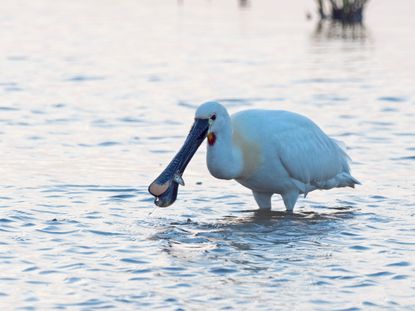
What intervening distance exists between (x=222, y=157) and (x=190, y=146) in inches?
10.3

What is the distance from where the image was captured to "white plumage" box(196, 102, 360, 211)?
9.15m

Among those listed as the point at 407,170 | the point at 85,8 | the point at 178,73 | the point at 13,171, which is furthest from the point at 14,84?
the point at 85,8

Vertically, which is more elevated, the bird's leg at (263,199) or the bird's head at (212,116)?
the bird's head at (212,116)

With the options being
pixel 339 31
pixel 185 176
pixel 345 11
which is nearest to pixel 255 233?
pixel 185 176

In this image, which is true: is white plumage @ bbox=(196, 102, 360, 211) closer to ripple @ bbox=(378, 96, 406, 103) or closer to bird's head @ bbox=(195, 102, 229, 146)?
bird's head @ bbox=(195, 102, 229, 146)

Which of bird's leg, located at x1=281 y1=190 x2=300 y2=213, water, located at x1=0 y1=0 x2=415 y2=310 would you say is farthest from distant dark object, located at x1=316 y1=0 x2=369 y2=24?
bird's leg, located at x1=281 y1=190 x2=300 y2=213

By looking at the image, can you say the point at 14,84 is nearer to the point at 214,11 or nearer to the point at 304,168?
the point at 304,168

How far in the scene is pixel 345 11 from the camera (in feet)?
81.1

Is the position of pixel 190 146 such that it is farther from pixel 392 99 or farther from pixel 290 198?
pixel 392 99

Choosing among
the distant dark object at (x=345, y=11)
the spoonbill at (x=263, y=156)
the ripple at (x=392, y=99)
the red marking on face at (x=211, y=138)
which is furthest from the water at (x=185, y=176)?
the distant dark object at (x=345, y=11)

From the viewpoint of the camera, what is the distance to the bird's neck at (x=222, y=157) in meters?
9.11

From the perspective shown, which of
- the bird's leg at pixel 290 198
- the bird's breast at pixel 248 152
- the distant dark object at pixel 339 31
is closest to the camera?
the bird's breast at pixel 248 152

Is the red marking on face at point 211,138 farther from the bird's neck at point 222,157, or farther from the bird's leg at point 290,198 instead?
the bird's leg at point 290,198

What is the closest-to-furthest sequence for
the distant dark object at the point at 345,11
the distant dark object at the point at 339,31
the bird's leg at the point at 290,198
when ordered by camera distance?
the bird's leg at the point at 290,198
the distant dark object at the point at 339,31
the distant dark object at the point at 345,11
